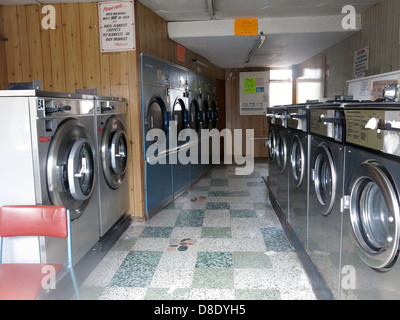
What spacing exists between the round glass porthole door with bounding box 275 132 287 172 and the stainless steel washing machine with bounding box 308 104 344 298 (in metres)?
1.08

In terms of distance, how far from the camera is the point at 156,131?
4.50m

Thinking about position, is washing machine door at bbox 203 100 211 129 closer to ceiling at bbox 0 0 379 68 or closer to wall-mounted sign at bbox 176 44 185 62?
ceiling at bbox 0 0 379 68

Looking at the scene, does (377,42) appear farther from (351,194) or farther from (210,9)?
(351,194)

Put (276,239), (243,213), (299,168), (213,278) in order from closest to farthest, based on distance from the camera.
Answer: (213,278) < (299,168) < (276,239) < (243,213)

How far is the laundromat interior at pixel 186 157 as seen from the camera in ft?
6.13

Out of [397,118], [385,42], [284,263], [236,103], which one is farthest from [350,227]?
[236,103]

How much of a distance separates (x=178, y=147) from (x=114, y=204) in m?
1.95

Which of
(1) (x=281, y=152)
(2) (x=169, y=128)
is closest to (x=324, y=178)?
(1) (x=281, y=152)

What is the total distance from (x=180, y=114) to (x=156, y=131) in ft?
3.76

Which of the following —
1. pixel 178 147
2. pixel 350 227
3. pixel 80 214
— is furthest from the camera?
pixel 178 147

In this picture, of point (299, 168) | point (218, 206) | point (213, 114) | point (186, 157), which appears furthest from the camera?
point (213, 114)

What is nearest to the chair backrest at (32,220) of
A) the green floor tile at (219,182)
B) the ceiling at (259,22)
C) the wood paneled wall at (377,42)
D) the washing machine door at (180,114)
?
the ceiling at (259,22)

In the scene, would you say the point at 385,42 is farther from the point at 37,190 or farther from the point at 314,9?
the point at 37,190

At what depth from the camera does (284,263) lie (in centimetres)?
300
